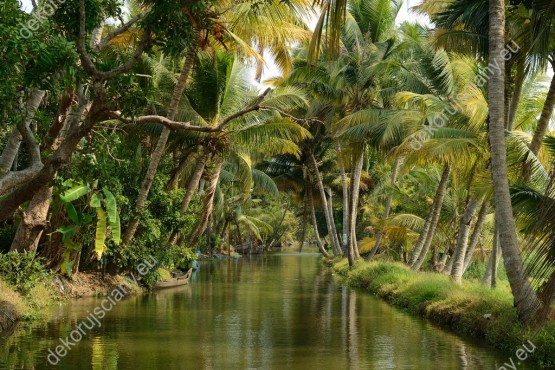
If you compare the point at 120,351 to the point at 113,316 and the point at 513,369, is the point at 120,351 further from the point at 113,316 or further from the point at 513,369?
the point at 513,369

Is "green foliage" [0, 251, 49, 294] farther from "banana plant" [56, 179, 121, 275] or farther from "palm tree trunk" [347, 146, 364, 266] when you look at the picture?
"palm tree trunk" [347, 146, 364, 266]

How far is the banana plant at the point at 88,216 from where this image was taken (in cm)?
1664

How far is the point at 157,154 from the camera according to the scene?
64.2 ft

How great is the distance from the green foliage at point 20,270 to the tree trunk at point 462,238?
35.5 feet

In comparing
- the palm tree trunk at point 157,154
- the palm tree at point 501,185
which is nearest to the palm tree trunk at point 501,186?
the palm tree at point 501,185

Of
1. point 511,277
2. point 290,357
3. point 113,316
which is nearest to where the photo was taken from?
point 290,357

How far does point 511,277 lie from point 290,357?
4.29 m

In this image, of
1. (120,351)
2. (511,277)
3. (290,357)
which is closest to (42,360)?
(120,351)

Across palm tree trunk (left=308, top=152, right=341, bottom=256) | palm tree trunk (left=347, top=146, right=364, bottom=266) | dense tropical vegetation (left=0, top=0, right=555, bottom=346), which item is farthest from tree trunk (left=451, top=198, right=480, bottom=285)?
palm tree trunk (left=308, top=152, right=341, bottom=256)

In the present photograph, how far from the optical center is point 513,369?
10625 mm

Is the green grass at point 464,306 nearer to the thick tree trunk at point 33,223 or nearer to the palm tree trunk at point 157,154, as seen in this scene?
the palm tree trunk at point 157,154

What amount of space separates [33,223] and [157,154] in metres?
4.19

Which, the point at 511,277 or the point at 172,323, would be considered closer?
the point at 511,277

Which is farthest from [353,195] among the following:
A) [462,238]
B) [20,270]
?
[20,270]
